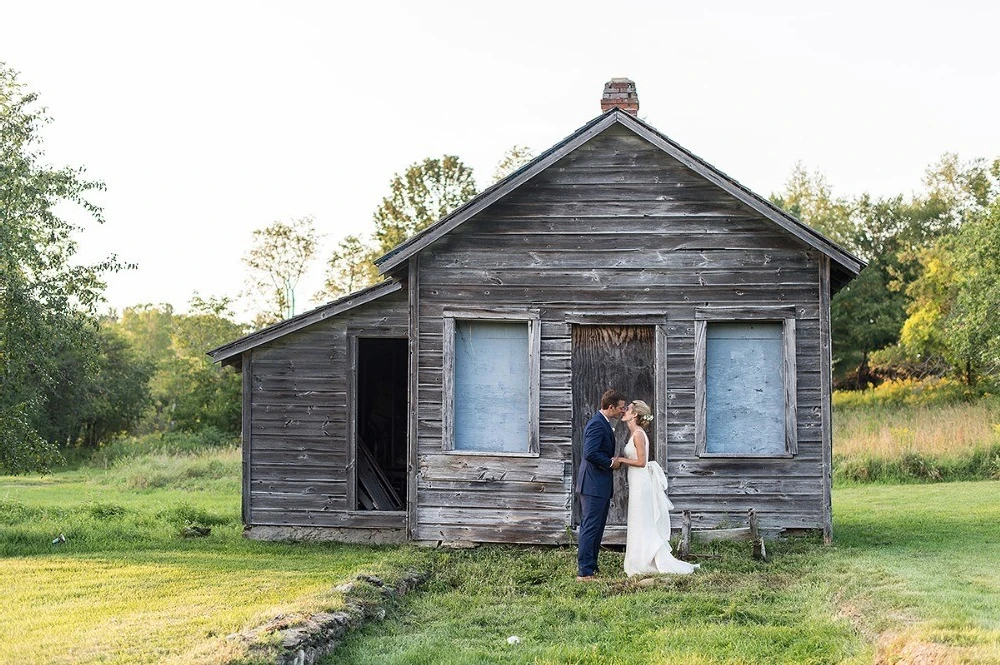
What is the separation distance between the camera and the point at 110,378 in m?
42.4

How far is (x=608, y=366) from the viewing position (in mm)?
14523

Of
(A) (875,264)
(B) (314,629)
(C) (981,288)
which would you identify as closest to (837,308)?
(A) (875,264)

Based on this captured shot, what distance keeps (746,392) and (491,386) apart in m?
3.33

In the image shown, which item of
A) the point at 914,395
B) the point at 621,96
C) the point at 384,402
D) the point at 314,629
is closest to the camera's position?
the point at 314,629

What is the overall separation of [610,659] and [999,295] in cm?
2389

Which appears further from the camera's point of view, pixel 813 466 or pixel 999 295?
pixel 999 295

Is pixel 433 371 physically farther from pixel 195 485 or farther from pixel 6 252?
pixel 195 485

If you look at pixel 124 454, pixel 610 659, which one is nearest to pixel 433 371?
pixel 610 659

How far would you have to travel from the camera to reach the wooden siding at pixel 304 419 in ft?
51.4

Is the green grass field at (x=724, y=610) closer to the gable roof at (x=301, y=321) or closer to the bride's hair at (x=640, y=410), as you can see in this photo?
the bride's hair at (x=640, y=410)

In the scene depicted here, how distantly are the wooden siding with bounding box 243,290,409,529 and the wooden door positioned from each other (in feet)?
8.95

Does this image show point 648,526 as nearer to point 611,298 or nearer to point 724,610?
point 724,610

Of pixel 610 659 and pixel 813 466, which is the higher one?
pixel 813 466

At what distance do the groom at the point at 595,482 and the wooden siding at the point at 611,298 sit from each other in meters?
2.25
